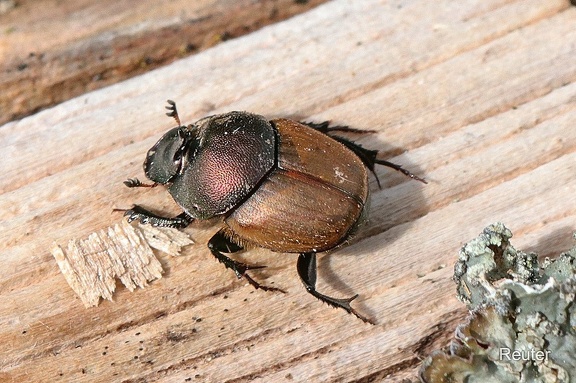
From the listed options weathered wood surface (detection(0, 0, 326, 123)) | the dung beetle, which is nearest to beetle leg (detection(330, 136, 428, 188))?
the dung beetle

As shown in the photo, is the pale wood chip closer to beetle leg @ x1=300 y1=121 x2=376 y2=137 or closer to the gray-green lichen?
beetle leg @ x1=300 y1=121 x2=376 y2=137

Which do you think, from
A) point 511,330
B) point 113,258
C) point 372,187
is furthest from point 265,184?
point 511,330

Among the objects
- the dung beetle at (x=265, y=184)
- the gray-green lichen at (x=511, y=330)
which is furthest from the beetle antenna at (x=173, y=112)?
the gray-green lichen at (x=511, y=330)

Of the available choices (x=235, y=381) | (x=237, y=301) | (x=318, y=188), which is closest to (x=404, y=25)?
(x=318, y=188)

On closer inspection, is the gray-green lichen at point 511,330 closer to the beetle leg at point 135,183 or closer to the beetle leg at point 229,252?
the beetle leg at point 229,252

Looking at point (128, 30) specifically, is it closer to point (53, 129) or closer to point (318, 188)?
point (53, 129)
